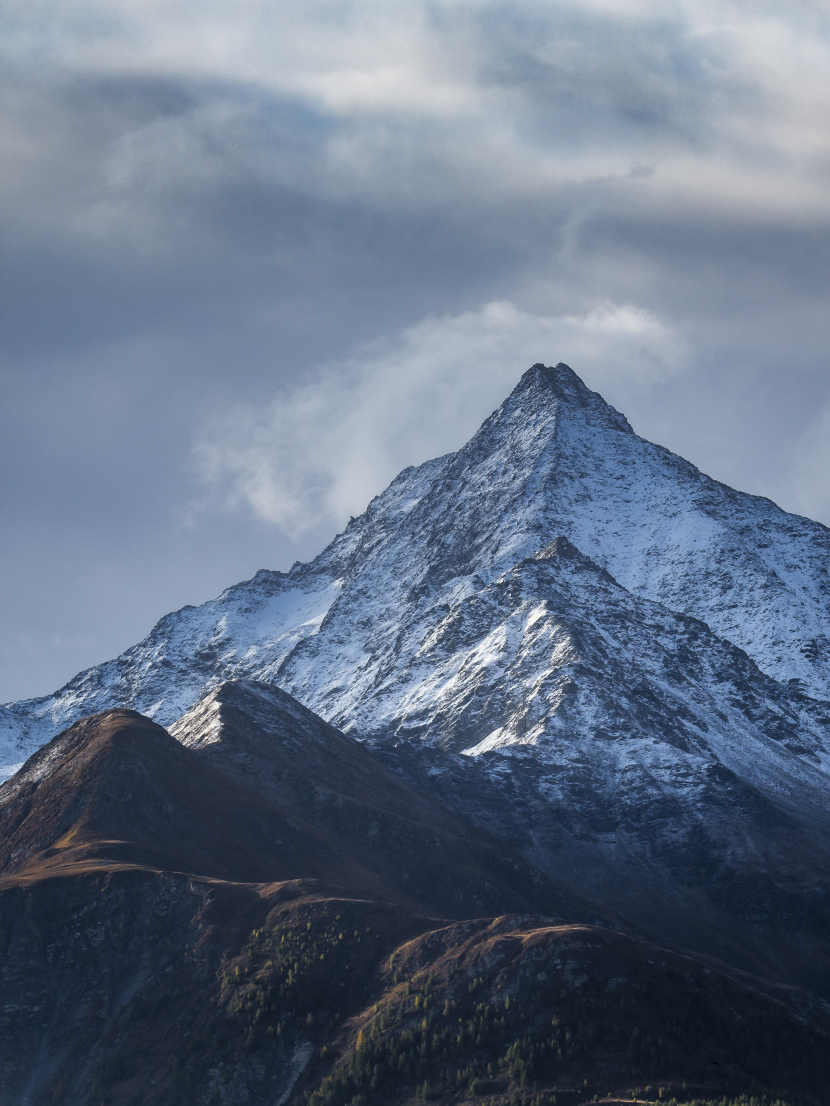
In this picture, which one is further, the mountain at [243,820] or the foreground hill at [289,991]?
the mountain at [243,820]

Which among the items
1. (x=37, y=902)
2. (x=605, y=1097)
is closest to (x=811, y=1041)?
(x=605, y=1097)

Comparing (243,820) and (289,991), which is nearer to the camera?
(289,991)

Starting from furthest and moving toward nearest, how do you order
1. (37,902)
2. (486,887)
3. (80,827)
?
(486,887) → (80,827) → (37,902)

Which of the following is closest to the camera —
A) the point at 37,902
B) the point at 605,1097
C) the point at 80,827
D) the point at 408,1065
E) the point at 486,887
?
the point at 605,1097

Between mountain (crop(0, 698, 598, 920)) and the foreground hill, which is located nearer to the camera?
the foreground hill

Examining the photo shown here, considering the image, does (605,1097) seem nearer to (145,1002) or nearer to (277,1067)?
(277,1067)

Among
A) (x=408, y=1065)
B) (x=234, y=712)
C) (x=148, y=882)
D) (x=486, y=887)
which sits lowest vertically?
(x=408, y=1065)

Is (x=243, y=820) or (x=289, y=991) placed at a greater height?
(x=243, y=820)

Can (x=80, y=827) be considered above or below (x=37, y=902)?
above
